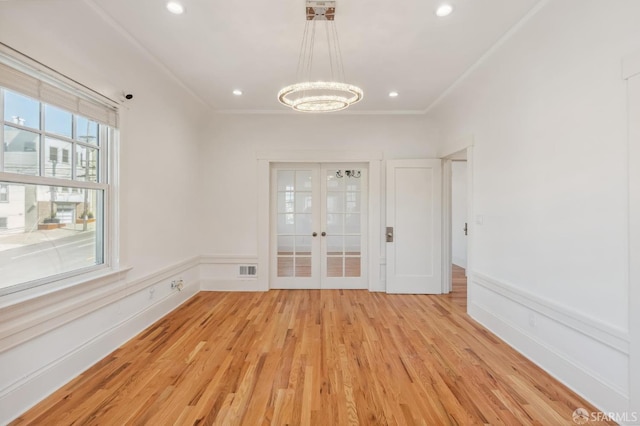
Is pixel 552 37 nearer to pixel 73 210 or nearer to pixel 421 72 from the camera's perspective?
pixel 421 72

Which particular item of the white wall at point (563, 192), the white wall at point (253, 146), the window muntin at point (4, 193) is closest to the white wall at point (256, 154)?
the white wall at point (253, 146)

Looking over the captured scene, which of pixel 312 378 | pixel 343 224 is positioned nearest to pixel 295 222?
pixel 343 224

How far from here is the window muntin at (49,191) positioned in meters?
1.89

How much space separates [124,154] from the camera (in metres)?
2.84

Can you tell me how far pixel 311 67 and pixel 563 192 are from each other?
2.70 metres

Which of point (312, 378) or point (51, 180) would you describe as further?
point (312, 378)

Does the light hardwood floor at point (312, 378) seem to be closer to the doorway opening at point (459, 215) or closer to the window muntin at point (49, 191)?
the window muntin at point (49, 191)

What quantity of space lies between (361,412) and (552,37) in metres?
3.23

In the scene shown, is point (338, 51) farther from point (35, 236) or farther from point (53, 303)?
point (53, 303)

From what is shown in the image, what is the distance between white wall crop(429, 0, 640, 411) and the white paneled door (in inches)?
51.1

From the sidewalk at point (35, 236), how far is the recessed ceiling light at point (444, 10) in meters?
3.54

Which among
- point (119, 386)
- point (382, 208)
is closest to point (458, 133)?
point (382, 208)

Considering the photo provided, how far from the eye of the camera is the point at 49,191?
2186 mm

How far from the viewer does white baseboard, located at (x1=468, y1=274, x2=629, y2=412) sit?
1.85 meters
